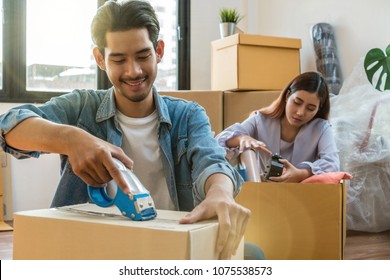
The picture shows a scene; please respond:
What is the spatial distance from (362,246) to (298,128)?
578 millimetres

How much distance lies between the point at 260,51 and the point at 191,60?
86 centimetres

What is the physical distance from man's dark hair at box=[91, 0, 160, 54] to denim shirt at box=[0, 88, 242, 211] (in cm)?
12

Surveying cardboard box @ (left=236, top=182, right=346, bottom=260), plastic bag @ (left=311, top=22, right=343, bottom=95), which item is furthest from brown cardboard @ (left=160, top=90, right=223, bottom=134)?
cardboard box @ (left=236, top=182, right=346, bottom=260)

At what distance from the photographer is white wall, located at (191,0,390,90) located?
281 centimetres

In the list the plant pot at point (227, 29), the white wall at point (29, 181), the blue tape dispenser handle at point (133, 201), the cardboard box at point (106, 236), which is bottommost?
the white wall at point (29, 181)

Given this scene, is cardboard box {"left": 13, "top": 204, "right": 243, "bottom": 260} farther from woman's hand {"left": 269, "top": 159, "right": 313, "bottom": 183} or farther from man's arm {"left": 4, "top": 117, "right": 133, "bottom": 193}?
woman's hand {"left": 269, "top": 159, "right": 313, "bottom": 183}

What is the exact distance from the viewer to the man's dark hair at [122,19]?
1.01 meters

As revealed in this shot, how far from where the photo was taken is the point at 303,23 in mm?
3217

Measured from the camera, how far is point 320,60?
2.97m

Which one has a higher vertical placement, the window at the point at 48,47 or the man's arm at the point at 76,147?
the window at the point at 48,47

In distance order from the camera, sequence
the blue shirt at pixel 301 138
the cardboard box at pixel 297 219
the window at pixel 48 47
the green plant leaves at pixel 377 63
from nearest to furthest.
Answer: the cardboard box at pixel 297 219 → the blue shirt at pixel 301 138 → the green plant leaves at pixel 377 63 → the window at pixel 48 47

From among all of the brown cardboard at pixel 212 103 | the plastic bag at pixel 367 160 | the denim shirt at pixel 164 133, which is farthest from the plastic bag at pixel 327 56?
the denim shirt at pixel 164 133

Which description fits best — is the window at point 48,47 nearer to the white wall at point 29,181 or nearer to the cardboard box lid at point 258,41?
the white wall at point 29,181

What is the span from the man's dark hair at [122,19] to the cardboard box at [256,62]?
1639 millimetres
